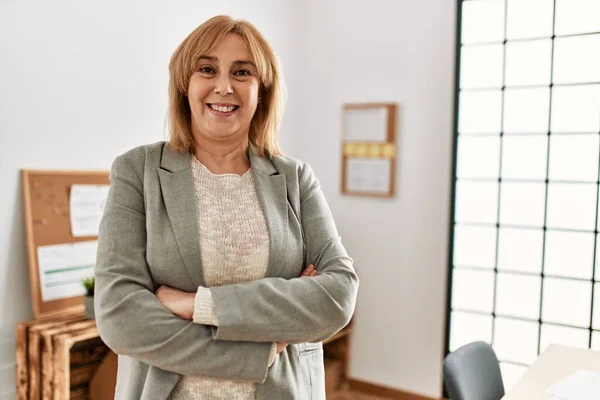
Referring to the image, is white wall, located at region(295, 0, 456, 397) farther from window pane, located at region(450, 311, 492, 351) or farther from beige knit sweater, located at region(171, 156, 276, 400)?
beige knit sweater, located at region(171, 156, 276, 400)

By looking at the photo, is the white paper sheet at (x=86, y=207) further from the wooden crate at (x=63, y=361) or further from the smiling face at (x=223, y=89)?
the smiling face at (x=223, y=89)


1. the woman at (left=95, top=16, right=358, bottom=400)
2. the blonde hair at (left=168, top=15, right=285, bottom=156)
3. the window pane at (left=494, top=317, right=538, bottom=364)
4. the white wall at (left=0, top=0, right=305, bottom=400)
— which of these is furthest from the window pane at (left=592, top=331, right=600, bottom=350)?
the white wall at (left=0, top=0, right=305, bottom=400)

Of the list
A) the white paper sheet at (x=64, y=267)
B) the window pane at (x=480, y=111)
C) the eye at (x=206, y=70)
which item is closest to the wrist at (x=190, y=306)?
the eye at (x=206, y=70)

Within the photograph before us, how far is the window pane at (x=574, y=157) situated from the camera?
312cm

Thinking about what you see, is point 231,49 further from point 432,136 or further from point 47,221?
point 432,136

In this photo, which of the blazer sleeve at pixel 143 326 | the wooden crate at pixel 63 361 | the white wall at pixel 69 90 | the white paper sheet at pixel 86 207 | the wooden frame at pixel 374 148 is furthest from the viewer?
the wooden frame at pixel 374 148

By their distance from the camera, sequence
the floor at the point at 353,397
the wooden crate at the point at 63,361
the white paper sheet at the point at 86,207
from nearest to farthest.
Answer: the wooden crate at the point at 63,361, the white paper sheet at the point at 86,207, the floor at the point at 353,397

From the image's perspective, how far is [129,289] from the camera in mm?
1342

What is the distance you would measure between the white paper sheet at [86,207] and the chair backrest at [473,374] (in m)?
1.65

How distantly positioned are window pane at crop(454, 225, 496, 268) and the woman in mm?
2109

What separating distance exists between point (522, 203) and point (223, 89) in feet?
7.91

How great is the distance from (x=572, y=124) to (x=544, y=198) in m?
0.44

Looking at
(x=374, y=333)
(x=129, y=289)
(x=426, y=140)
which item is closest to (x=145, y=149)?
(x=129, y=289)

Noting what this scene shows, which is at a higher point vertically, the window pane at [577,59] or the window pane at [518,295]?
the window pane at [577,59]
